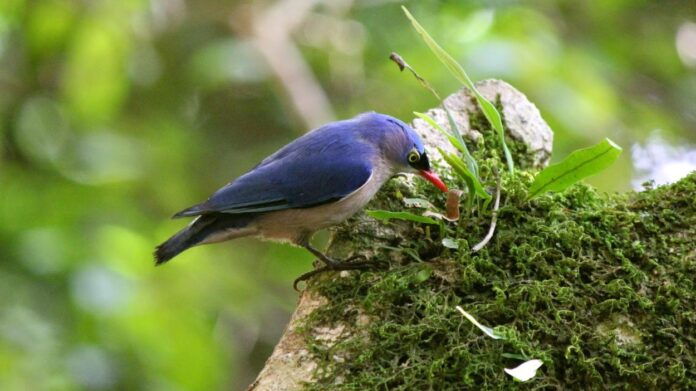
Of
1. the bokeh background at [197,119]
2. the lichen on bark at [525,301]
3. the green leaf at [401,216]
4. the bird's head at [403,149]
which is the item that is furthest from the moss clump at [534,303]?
the bokeh background at [197,119]

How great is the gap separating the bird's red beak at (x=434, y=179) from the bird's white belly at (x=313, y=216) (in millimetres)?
244

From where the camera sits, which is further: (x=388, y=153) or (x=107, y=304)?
(x=107, y=304)

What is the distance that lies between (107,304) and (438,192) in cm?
208

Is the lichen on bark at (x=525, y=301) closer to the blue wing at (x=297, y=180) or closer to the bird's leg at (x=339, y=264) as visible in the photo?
the bird's leg at (x=339, y=264)

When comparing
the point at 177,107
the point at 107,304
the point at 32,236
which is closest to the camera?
the point at 107,304

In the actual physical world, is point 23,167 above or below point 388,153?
above

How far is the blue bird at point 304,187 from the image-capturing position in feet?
11.3

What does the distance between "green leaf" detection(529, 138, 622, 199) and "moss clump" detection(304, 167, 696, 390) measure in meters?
0.12

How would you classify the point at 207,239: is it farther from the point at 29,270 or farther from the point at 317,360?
the point at 29,270

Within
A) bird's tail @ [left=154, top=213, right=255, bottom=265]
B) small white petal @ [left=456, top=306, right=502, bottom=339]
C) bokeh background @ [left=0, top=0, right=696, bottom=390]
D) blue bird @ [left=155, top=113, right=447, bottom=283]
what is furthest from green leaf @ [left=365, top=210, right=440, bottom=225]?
bokeh background @ [left=0, top=0, right=696, bottom=390]

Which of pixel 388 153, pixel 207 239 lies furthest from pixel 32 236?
pixel 388 153

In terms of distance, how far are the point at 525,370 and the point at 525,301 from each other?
31 cm

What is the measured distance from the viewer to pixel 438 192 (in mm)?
3135

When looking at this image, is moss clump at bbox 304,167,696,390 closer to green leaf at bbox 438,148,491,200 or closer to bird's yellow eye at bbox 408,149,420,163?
green leaf at bbox 438,148,491,200
